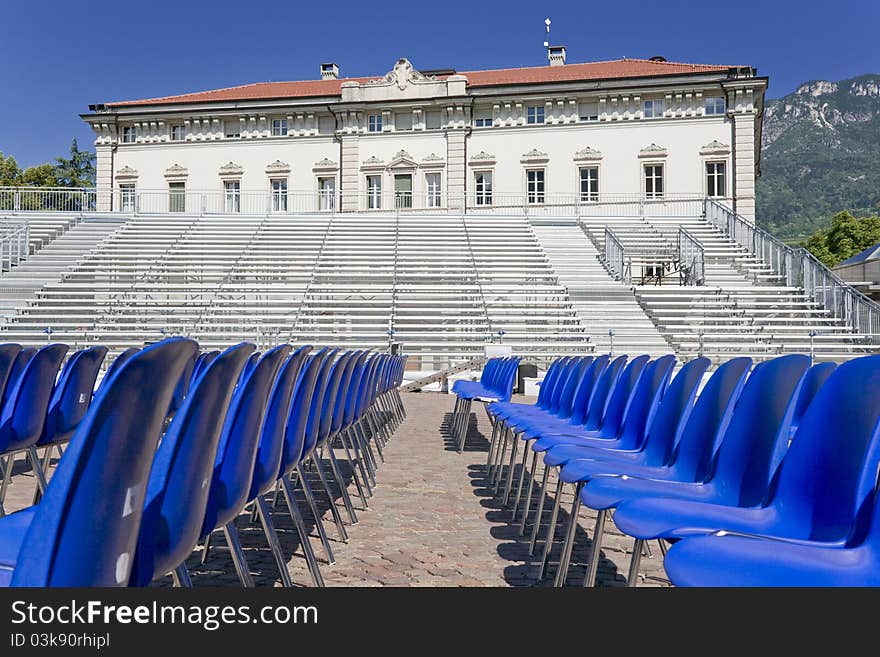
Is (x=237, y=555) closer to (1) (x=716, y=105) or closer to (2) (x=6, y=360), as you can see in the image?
(2) (x=6, y=360)

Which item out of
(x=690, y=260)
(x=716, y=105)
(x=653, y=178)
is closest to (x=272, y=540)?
(x=690, y=260)

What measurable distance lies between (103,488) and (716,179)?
3506 centimetres

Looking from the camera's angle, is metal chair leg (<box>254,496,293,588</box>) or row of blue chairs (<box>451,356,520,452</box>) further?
row of blue chairs (<box>451,356,520,452</box>)

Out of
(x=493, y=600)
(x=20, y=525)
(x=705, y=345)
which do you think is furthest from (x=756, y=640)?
(x=705, y=345)

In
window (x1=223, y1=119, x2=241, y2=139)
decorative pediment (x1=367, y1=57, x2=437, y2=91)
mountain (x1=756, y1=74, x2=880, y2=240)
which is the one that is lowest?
window (x1=223, y1=119, x2=241, y2=139)

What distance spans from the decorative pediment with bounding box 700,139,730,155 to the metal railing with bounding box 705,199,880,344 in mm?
7258

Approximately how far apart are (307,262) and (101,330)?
669cm

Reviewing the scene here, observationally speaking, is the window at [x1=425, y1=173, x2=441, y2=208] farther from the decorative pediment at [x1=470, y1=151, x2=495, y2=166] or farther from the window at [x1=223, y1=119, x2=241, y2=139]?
the window at [x1=223, y1=119, x2=241, y2=139]

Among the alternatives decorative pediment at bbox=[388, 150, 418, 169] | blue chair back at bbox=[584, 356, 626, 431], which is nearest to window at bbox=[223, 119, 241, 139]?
decorative pediment at bbox=[388, 150, 418, 169]

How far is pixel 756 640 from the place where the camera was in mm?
1505

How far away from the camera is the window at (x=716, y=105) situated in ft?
109

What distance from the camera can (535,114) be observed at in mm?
34906

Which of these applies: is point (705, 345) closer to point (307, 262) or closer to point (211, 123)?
point (307, 262)

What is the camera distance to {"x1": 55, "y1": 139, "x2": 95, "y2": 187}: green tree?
5722 cm
